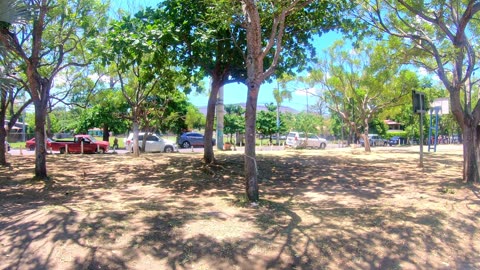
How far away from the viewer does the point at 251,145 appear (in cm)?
689

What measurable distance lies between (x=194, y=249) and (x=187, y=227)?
2.22 ft

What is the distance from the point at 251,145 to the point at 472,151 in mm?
5611

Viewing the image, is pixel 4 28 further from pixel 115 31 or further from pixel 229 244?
pixel 229 244

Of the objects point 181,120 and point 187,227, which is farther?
point 181,120

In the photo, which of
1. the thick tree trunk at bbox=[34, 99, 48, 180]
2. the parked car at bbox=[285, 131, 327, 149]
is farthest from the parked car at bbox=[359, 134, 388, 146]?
the thick tree trunk at bbox=[34, 99, 48, 180]

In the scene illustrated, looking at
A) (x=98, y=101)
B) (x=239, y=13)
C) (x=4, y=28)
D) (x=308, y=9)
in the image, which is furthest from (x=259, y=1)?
(x=98, y=101)

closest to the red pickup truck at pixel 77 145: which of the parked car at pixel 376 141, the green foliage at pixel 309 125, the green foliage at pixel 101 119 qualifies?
the green foliage at pixel 101 119

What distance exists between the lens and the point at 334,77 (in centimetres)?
2330

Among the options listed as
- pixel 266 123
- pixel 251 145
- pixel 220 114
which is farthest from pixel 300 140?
pixel 251 145

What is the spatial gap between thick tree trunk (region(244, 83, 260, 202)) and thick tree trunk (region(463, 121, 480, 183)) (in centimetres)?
544

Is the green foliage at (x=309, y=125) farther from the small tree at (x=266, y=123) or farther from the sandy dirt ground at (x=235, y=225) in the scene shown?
the sandy dirt ground at (x=235, y=225)

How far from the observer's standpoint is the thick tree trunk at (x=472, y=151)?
870cm

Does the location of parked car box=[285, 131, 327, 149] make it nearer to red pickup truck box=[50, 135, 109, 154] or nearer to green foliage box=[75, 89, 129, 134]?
green foliage box=[75, 89, 129, 134]

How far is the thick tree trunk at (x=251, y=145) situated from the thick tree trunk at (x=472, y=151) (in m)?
5.44
